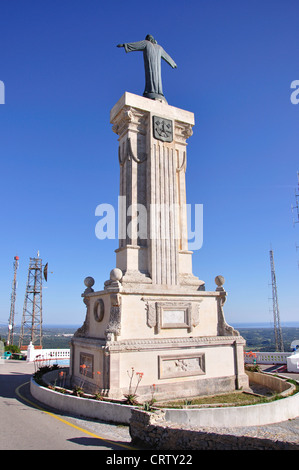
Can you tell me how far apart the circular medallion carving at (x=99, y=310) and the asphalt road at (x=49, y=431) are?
3926 millimetres

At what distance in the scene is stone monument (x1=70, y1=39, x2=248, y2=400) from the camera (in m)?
13.9

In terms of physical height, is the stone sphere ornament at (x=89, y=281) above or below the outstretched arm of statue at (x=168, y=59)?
below

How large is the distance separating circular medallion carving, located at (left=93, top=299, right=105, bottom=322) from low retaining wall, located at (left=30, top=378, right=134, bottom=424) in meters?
3.34

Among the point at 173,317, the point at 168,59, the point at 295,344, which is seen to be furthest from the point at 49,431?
the point at 295,344

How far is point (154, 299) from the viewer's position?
49.5 feet

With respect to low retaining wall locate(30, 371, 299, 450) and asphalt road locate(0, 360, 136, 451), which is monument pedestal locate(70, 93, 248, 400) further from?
asphalt road locate(0, 360, 136, 451)

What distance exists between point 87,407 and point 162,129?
12726mm

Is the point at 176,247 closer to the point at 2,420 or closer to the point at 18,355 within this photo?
the point at 2,420

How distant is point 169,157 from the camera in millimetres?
17875

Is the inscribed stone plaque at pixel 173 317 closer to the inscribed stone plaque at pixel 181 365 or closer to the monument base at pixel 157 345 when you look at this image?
the monument base at pixel 157 345

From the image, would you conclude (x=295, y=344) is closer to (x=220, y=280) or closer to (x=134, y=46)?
(x=220, y=280)

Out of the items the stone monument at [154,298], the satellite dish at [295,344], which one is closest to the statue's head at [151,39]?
the stone monument at [154,298]

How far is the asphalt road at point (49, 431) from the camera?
8.78m

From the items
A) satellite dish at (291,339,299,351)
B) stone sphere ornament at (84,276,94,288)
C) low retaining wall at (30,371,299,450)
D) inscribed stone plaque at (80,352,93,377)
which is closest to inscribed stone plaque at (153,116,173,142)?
stone sphere ornament at (84,276,94,288)
